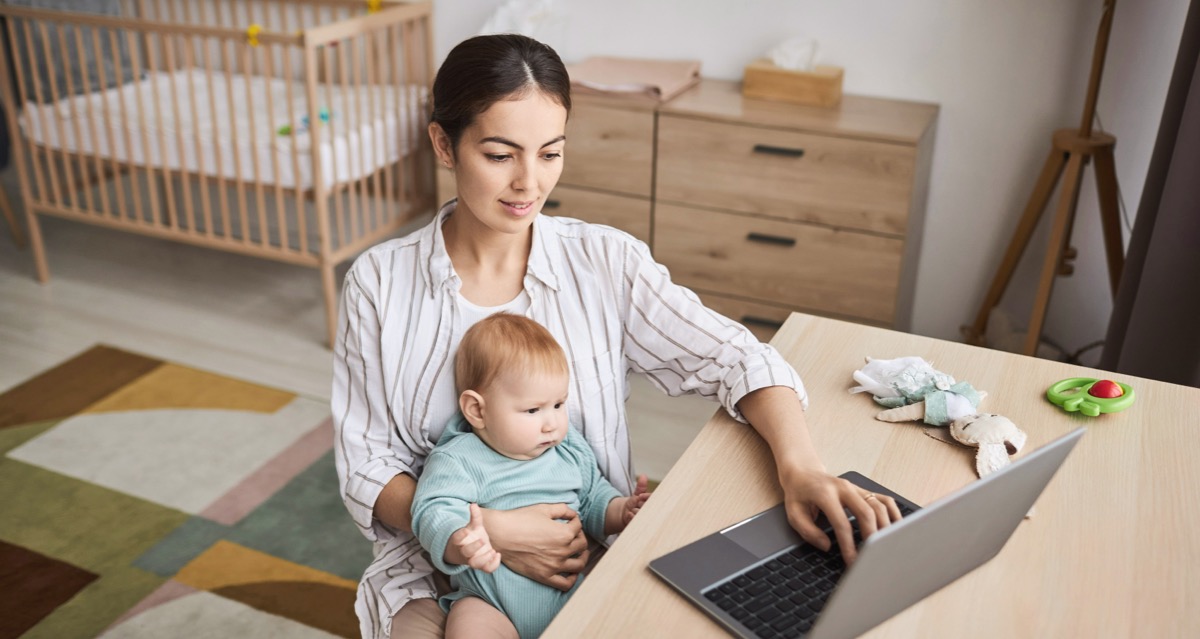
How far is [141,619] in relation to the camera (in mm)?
2080

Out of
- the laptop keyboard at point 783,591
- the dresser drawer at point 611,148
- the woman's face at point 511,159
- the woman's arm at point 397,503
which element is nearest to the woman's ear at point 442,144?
the woman's face at point 511,159

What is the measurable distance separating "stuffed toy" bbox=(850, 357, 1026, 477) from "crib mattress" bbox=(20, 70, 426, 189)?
200 centimetres

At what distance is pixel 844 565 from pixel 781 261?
1.93m

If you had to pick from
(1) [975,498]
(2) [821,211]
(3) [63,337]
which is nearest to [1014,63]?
(2) [821,211]

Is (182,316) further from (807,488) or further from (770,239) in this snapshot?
(807,488)

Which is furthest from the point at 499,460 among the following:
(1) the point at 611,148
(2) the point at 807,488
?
(1) the point at 611,148

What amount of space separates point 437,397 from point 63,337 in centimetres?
230

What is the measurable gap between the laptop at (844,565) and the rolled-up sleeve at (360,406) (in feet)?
1.54

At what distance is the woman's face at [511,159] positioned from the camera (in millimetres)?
1282

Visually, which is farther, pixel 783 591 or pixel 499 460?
pixel 499 460

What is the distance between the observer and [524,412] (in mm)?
Answer: 1301

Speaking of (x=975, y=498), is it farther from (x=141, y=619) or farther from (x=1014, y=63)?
(x=1014, y=63)

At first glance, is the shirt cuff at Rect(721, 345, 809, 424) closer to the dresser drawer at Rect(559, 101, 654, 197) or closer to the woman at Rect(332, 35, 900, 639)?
the woman at Rect(332, 35, 900, 639)

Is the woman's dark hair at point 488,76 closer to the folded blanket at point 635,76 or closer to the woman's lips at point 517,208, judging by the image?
the woman's lips at point 517,208
